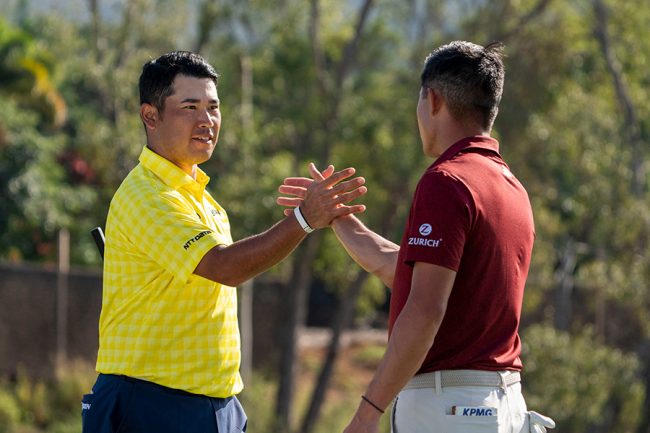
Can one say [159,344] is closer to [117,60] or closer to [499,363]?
[499,363]

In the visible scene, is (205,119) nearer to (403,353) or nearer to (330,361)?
(403,353)

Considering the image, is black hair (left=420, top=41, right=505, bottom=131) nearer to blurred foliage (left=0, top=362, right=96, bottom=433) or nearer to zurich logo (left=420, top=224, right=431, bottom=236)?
A: zurich logo (left=420, top=224, right=431, bottom=236)

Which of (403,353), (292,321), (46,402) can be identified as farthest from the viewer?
(292,321)

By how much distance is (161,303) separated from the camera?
13.6 feet

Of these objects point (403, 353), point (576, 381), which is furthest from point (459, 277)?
point (576, 381)

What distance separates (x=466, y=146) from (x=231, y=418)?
54.4 inches

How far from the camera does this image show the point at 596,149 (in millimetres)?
14562

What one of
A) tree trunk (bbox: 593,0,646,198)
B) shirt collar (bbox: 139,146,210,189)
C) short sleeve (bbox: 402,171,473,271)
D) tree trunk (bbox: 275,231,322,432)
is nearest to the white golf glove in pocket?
short sleeve (bbox: 402,171,473,271)

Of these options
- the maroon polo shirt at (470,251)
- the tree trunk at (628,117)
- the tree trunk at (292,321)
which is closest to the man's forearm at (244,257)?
the maroon polo shirt at (470,251)

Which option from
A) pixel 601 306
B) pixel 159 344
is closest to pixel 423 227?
pixel 159 344

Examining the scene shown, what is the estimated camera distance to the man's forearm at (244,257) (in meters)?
4.01

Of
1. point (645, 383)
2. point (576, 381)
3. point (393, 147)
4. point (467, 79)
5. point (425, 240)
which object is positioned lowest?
point (645, 383)

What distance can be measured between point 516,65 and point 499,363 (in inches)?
576

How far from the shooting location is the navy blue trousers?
164 inches
